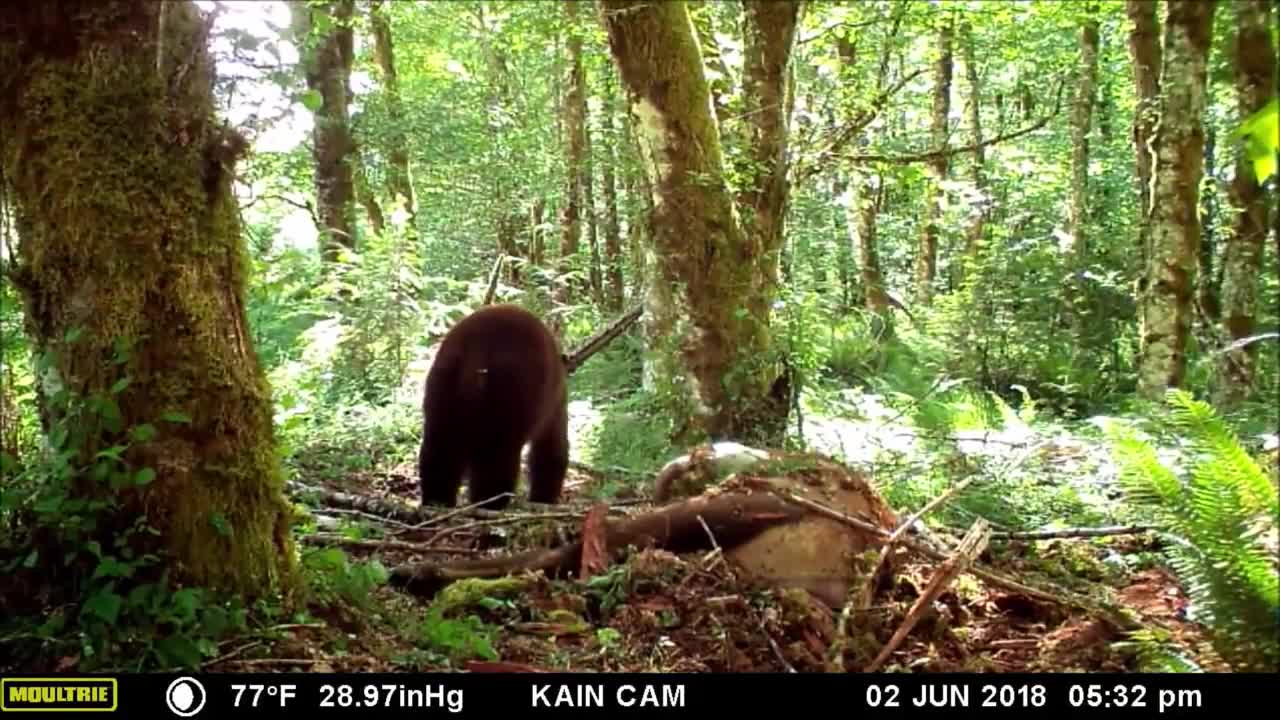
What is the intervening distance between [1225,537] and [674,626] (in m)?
1.86

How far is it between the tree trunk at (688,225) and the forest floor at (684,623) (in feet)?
8.03

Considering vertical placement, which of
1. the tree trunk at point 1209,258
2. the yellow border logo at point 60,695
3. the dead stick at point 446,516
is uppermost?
the tree trunk at point 1209,258

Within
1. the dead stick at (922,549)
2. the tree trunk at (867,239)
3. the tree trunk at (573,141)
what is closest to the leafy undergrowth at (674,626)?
the dead stick at (922,549)

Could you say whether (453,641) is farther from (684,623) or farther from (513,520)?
(513,520)

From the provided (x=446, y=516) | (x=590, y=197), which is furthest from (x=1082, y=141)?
(x=446, y=516)

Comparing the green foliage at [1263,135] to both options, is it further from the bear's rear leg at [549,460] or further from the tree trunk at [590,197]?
the tree trunk at [590,197]

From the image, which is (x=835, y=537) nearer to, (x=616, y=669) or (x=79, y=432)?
(x=616, y=669)

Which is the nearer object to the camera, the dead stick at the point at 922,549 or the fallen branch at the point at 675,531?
the dead stick at the point at 922,549

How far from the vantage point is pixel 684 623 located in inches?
157

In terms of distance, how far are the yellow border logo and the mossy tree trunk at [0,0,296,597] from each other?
0.43 metres

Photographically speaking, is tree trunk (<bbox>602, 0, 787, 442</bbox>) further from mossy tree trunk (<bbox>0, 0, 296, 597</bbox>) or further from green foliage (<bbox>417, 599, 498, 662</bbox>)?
mossy tree trunk (<bbox>0, 0, 296, 597</bbox>)

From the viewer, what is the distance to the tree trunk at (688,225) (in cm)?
722

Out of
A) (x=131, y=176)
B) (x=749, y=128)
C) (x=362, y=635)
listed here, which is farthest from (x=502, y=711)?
(x=749, y=128)

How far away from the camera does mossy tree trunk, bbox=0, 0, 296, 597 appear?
10.3 feet
